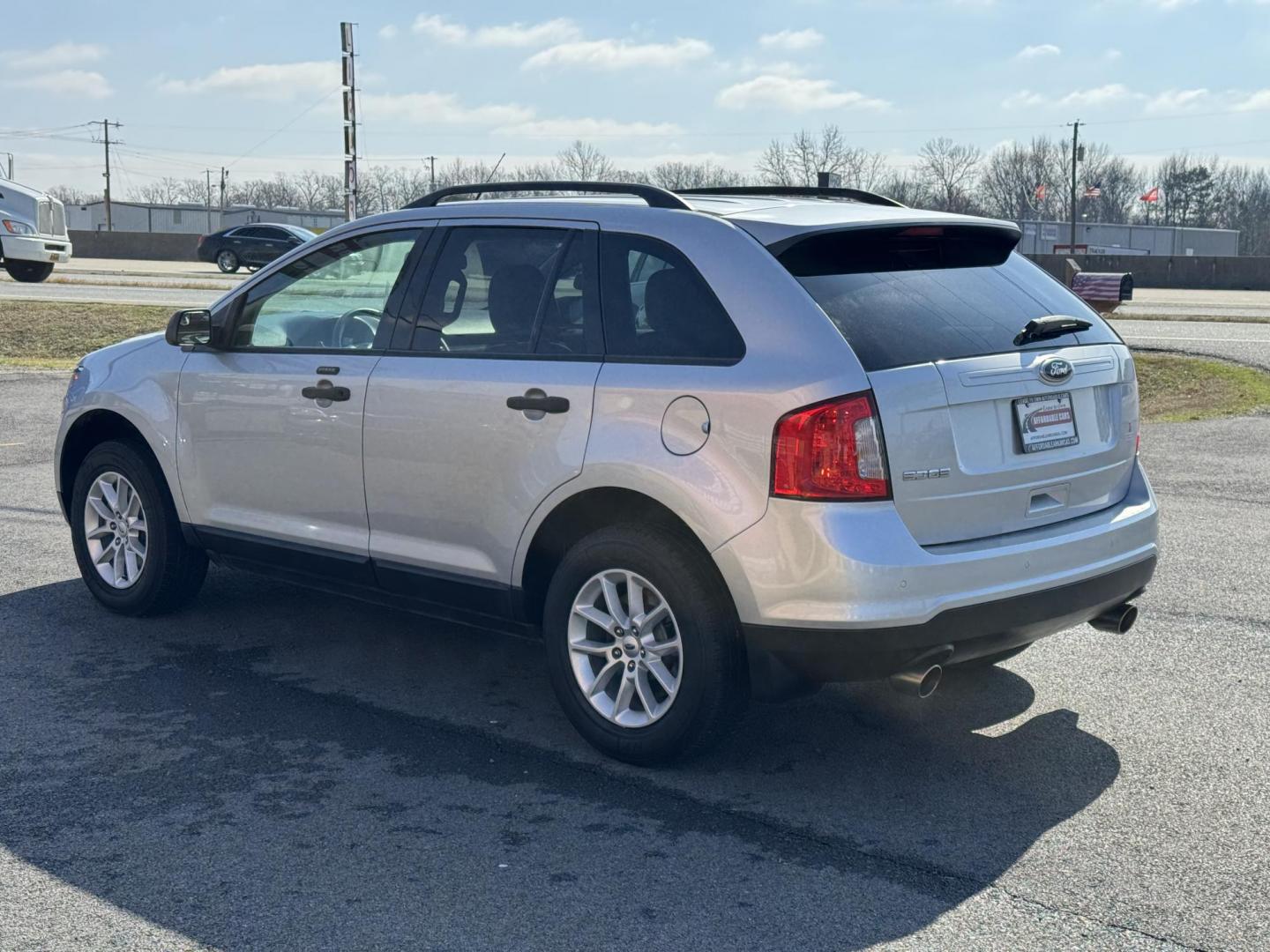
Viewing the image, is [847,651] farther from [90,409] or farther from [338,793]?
[90,409]

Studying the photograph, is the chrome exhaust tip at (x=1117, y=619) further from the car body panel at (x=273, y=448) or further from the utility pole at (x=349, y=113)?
the utility pole at (x=349, y=113)

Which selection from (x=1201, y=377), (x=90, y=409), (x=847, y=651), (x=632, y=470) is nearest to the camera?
(x=847, y=651)

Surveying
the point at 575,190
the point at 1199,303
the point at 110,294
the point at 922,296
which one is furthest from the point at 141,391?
the point at 1199,303

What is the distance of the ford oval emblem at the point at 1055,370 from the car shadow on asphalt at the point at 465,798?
4.16 feet

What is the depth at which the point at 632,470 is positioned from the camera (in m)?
4.46

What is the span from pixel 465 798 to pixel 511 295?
178 cm

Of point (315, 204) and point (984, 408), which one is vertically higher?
point (315, 204)

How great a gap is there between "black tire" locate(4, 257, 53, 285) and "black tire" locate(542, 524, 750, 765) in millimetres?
26991

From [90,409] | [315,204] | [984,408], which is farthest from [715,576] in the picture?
[315,204]

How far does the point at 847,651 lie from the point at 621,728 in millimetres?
878

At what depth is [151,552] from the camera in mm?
6301

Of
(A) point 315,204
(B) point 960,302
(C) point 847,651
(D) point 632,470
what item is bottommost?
(C) point 847,651

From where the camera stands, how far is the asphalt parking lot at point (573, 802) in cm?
355

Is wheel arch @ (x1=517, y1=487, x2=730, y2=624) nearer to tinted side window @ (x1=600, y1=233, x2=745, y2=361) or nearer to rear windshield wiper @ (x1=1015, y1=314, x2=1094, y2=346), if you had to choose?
tinted side window @ (x1=600, y1=233, x2=745, y2=361)
